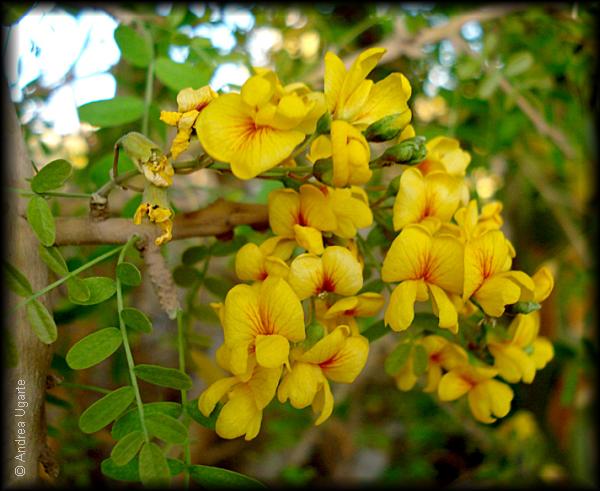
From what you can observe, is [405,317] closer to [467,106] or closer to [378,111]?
[378,111]

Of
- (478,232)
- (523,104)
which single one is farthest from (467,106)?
(478,232)

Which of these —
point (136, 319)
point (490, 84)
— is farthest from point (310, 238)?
point (490, 84)

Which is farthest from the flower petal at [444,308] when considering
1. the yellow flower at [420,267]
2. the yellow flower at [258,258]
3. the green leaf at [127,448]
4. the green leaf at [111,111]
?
the green leaf at [111,111]

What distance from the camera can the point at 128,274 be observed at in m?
0.41

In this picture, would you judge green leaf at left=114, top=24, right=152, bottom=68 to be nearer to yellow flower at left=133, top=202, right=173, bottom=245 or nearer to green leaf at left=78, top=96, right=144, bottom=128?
green leaf at left=78, top=96, right=144, bottom=128

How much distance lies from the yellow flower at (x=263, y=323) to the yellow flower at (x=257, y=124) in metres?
A: 0.08

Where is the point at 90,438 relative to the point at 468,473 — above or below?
above

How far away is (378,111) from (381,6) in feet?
1.96

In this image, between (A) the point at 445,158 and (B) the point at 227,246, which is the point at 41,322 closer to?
(B) the point at 227,246

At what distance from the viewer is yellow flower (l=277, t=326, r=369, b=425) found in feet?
1.24

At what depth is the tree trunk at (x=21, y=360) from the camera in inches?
15.7

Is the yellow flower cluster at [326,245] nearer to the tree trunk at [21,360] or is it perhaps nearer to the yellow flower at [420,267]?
the yellow flower at [420,267]

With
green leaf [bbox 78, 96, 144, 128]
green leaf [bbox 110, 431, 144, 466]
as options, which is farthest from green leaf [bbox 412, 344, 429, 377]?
green leaf [bbox 78, 96, 144, 128]

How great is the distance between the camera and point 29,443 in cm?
41
